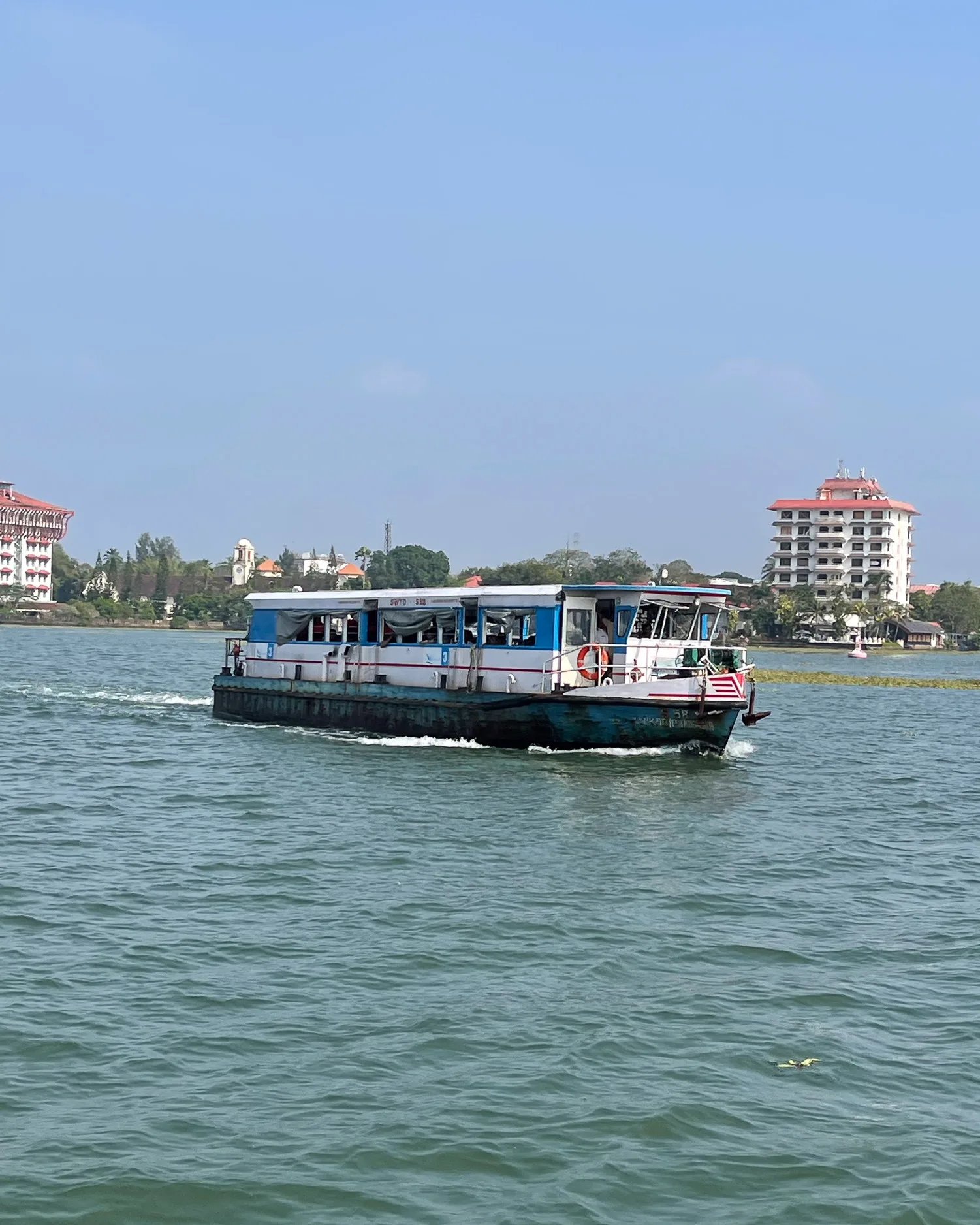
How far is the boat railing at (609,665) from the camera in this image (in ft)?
101

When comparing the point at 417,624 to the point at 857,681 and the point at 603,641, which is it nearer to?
the point at 603,641

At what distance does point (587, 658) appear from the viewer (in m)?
31.3

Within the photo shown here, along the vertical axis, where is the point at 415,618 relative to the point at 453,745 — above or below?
above

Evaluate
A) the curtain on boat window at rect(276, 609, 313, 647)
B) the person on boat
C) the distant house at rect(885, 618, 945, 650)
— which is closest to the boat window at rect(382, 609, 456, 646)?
the curtain on boat window at rect(276, 609, 313, 647)

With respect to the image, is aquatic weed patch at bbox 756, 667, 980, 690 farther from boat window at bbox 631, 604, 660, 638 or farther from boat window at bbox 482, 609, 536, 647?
boat window at bbox 631, 604, 660, 638

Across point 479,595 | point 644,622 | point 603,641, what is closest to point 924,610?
point 479,595

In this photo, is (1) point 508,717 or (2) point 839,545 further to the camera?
(2) point 839,545

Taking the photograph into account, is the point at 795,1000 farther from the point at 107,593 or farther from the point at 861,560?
the point at 107,593

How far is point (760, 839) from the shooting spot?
22.0 metres

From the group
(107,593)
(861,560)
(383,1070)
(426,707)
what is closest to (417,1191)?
(383,1070)

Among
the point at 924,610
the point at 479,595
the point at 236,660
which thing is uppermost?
the point at 924,610

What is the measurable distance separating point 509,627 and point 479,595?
119 cm

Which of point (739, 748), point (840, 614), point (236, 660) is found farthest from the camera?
point (840, 614)

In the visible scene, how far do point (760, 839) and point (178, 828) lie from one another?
9.00 metres
